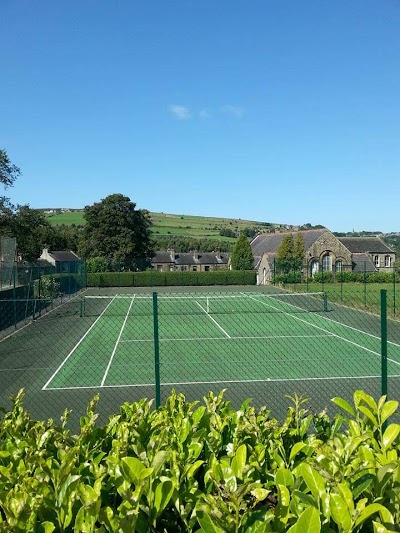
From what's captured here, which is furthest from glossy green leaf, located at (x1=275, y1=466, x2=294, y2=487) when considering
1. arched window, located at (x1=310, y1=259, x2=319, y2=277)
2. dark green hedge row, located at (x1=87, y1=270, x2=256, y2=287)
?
arched window, located at (x1=310, y1=259, x2=319, y2=277)

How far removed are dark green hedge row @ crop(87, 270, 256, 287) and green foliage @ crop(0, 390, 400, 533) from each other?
48.4 metres

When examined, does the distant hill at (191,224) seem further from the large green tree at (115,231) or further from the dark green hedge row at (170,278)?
the dark green hedge row at (170,278)

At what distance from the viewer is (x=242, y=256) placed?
57.9 metres

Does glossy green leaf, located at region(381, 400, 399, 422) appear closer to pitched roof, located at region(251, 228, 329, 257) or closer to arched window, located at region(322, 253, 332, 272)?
pitched roof, located at region(251, 228, 329, 257)

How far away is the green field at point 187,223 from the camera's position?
148 meters

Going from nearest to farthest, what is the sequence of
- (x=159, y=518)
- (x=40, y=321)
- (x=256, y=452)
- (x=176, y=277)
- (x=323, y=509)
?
(x=323, y=509) < (x=159, y=518) < (x=256, y=452) < (x=40, y=321) < (x=176, y=277)

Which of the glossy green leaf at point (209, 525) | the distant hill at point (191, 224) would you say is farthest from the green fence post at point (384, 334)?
the distant hill at point (191, 224)

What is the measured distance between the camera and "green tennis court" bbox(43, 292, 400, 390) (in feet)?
46.0

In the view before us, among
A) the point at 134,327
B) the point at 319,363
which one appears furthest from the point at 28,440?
the point at 134,327

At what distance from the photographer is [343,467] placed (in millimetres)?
2510

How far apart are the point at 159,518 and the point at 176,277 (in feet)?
164

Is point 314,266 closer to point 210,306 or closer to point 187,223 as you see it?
point 210,306

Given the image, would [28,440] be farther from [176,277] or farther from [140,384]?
[176,277]

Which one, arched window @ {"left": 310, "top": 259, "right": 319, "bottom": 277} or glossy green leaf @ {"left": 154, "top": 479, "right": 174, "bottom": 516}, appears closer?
glossy green leaf @ {"left": 154, "top": 479, "right": 174, "bottom": 516}
